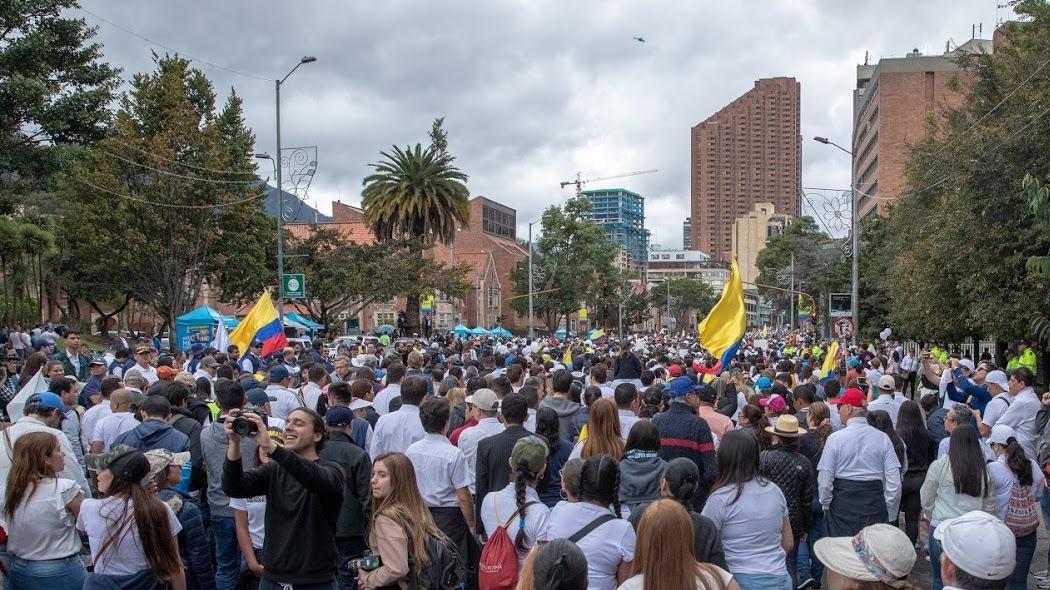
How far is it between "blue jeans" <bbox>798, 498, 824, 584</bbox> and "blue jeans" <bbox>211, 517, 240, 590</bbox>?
454 centimetres

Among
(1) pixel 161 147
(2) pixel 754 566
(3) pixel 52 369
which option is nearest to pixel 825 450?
(2) pixel 754 566

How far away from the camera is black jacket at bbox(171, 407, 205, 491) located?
22.4 feet

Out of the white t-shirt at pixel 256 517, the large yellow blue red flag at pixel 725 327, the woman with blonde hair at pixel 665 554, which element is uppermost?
the large yellow blue red flag at pixel 725 327

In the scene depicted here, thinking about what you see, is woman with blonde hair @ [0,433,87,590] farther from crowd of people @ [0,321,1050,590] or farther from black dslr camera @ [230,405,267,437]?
black dslr camera @ [230,405,267,437]

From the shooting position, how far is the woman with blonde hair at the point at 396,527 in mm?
4590

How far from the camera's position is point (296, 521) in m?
5.00

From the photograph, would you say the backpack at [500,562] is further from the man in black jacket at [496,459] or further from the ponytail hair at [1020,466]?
the ponytail hair at [1020,466]

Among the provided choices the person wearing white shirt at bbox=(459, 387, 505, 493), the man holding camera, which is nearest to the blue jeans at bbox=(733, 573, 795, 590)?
the man holding camera

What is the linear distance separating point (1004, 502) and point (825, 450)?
1.35 metres

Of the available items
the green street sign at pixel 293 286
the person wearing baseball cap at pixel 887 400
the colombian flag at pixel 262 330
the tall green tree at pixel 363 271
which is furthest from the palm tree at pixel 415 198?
the person wearing baseball cap at pixel 887 400

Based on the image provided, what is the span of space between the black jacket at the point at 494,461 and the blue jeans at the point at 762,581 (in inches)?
70.6

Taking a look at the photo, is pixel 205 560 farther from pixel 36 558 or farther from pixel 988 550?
pixel 988 550

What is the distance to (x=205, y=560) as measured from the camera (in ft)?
18.0

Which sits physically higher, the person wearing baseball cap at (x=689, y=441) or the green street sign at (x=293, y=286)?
the green street sign at (x=293, y=286)
